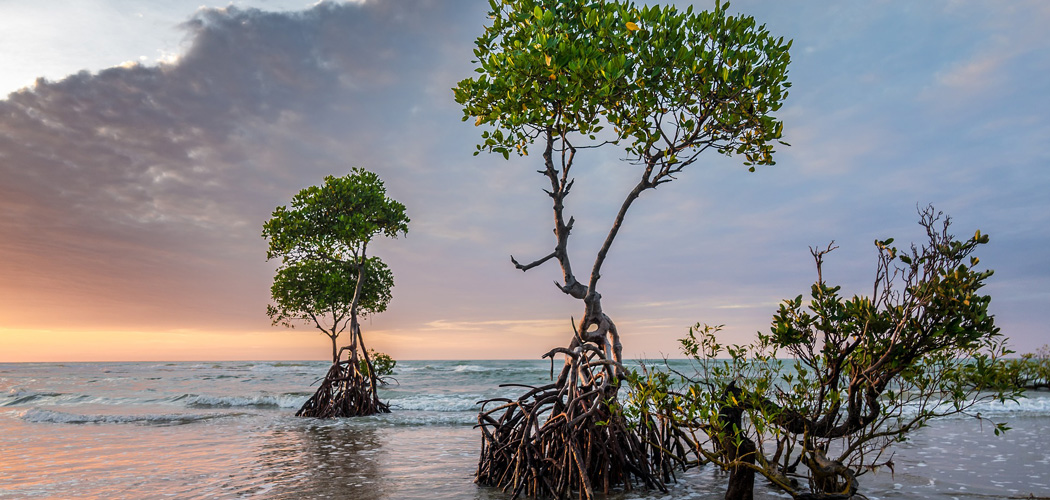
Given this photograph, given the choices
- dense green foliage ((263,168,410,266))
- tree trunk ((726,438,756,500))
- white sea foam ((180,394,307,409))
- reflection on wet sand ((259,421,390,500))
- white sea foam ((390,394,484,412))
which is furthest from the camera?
white sea foam ((180,394,307,409))

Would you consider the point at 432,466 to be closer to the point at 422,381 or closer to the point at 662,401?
the point at 662,401

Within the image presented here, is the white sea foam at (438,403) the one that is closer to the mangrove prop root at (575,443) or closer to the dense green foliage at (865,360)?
the mangrove prop root at (575,443)

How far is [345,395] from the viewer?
65.3ft

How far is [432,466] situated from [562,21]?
8558 millimetres

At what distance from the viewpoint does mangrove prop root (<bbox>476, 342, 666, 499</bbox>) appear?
8.27m

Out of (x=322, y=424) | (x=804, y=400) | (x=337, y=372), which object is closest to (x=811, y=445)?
(x=804, y=400)

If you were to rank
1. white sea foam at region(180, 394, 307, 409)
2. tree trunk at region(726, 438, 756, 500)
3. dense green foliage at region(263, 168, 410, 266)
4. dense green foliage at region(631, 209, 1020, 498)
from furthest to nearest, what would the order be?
white sea foam at region(180, 394, 307, 409), dense green foliage at region(263, 168, 410, 266), tree trunk at region(726, 438, 756, 500), dense green foliage at region(631, 209, 1020, 498)

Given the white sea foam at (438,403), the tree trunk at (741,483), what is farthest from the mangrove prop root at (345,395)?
the tree trunk at (741,483)

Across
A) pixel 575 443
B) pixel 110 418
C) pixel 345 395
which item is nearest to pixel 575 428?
pixel 575 443

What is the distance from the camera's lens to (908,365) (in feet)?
21.4

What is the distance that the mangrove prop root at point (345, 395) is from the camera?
780 inches

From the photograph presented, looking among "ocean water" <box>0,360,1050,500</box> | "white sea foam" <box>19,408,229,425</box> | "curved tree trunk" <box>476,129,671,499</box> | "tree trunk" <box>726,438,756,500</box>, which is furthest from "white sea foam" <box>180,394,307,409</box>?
"tree trunk" <box>726,438,756,500</box>

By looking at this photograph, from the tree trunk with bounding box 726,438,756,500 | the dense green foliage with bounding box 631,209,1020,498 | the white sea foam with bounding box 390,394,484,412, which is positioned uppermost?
the dense green foliage with bounding box 631,209,1020,498

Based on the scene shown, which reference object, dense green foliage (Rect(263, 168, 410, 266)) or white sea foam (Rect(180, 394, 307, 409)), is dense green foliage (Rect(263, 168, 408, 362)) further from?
white sea foam (Rect(180, 394, 307, 409))
